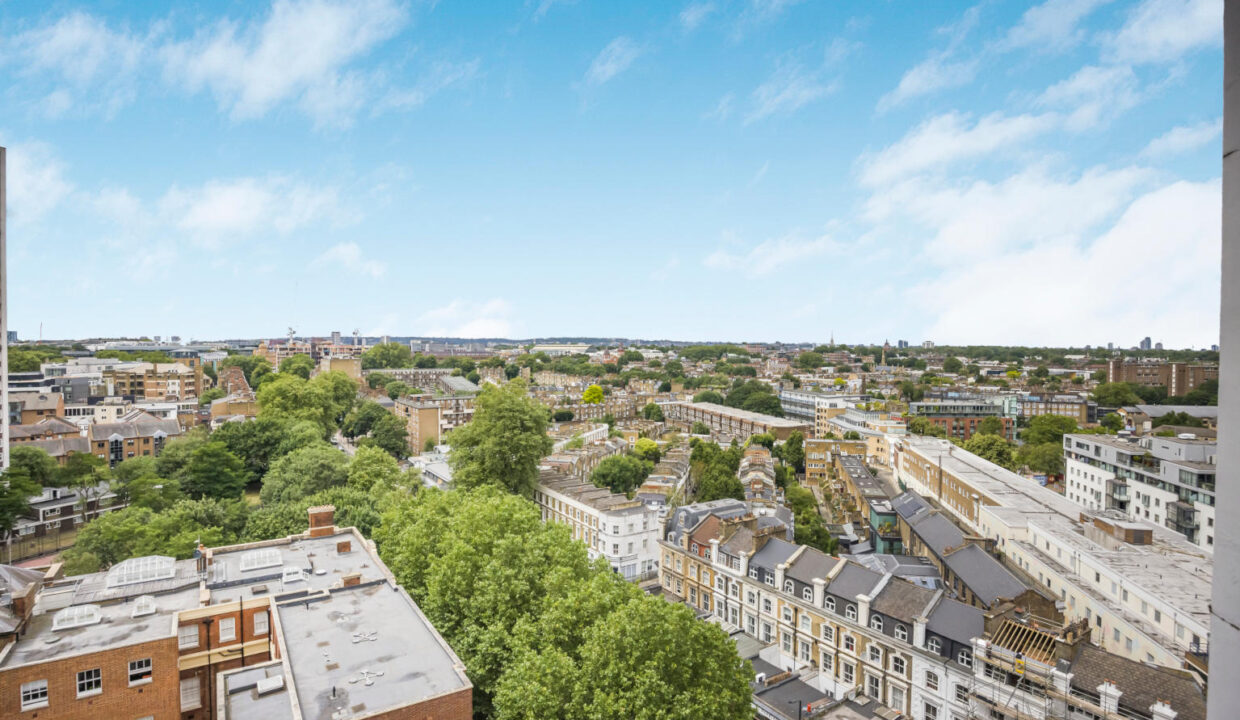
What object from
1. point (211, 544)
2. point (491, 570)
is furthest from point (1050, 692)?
point (211, 544)

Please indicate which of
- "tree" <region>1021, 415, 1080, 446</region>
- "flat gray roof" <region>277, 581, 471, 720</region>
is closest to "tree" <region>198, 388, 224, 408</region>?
"flat gray roof" <region>277, 581, 471, 720</region>

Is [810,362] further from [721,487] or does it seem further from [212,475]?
[212,475]

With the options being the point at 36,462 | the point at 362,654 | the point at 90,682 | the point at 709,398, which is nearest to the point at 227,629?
the point at 90,682

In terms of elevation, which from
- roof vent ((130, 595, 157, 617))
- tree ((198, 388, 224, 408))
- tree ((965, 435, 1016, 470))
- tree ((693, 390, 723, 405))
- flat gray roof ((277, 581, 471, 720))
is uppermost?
tree ((198, 388, 224, 408))

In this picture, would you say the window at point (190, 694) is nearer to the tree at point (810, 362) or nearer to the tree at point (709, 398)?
the tree at point (709, 398)

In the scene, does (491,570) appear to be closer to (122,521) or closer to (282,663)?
(282,663)

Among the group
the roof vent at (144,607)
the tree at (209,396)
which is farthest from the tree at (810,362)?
the roof vent at (144,607)

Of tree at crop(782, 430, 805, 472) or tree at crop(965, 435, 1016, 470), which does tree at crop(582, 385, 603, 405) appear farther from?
tree at crop(965, 435, 1016, 470)
